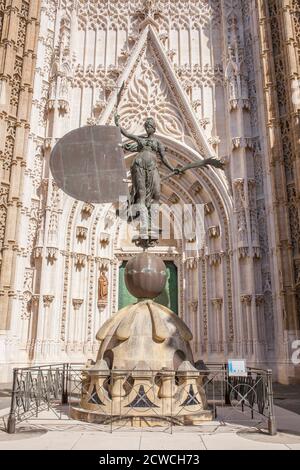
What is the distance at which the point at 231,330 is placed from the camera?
18562 mm

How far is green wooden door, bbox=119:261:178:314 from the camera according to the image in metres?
20.8

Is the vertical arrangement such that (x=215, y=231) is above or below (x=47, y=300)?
above

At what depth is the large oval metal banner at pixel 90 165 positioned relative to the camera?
11.7 meters

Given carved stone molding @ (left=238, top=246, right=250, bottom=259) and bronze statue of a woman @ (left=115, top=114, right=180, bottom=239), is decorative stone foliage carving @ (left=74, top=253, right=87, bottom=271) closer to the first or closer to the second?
carved stone molding @ (left=238, top=246, right=250, bottom=259)

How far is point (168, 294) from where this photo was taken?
2111cm

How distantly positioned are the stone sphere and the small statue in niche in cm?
1072

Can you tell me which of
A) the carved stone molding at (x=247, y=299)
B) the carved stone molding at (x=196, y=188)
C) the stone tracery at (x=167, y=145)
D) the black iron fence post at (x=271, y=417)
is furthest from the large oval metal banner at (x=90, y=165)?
the carved stone molding at (x=247, y=299)

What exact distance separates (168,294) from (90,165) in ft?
35.4

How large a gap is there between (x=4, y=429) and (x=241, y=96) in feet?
62.2

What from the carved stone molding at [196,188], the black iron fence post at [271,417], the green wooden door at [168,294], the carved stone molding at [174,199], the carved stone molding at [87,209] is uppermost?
the carved stone molding at [196,188]

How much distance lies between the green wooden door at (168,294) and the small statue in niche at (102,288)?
3.67 feet

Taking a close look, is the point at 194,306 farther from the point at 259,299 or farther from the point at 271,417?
the point at 271,417

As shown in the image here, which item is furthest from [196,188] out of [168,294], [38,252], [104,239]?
[38,252]

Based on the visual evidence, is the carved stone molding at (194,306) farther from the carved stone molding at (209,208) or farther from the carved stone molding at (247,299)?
the carved stone molding at (209,208)
